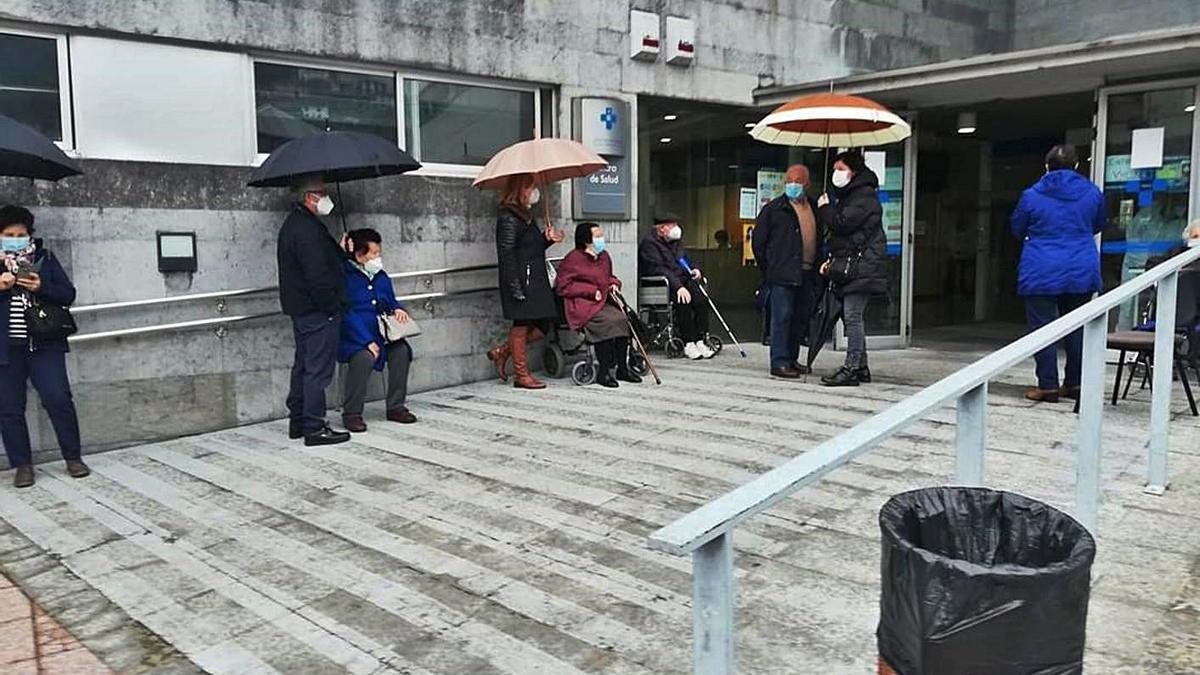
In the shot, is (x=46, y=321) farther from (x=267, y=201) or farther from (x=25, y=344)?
(x=267, y=201)

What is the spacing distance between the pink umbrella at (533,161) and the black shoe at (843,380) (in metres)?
2.41

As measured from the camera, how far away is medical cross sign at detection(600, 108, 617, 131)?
25.5 ft

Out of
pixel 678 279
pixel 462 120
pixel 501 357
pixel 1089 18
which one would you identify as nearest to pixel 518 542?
pixel 501 357

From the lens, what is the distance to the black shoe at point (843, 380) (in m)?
6.84

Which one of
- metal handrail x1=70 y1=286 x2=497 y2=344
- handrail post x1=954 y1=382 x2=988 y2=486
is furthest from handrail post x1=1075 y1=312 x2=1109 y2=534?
metal handrail x1=70 y1=286 x2=497 y2=344

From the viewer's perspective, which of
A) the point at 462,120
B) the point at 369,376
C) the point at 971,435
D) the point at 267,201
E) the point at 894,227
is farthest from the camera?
the point at 894,227

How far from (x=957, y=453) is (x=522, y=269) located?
187 inches

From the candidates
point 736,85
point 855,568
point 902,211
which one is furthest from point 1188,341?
point 736,85

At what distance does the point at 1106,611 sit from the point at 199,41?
5789mm

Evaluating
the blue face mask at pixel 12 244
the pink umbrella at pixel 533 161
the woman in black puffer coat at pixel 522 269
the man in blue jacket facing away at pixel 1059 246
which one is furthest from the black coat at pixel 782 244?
the blue face mask at pixel 12 244

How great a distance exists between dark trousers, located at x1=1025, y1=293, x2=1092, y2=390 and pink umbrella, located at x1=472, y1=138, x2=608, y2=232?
3.26m

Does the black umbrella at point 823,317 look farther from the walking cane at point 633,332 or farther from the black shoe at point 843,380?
the walking cane at point 633,332

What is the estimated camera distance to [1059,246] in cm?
584

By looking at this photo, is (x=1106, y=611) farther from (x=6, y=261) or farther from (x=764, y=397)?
(x=6, y=261)
